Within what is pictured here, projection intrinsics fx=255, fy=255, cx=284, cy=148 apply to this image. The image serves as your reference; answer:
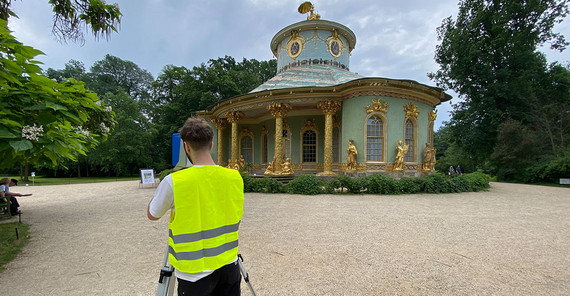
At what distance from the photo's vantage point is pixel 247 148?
19.2 meters

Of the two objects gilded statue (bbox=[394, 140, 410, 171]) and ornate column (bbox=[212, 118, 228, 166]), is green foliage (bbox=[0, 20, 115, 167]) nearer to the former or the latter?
gilded statue (bbox=[394, 140, 410, 171])

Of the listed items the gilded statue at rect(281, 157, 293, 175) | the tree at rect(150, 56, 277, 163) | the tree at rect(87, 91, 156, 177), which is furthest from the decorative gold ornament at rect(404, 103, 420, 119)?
the tree at rect(87, 91, 156, 177)

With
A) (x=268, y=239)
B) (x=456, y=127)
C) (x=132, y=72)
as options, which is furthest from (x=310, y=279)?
(x=132, y=72)

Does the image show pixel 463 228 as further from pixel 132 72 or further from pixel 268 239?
pixel 132 72

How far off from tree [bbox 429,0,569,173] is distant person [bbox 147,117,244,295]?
25.9 m

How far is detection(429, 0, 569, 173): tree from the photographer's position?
65.7 ft

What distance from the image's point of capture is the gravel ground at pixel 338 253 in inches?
122

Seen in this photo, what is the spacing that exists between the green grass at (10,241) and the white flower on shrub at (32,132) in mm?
1864

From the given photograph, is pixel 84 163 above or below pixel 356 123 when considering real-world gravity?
below

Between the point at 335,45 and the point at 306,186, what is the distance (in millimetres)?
12393

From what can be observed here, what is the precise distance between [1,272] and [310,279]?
13.7 feet

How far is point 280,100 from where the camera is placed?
568 inches

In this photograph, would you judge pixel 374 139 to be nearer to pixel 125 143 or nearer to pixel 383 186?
pixel 383 186

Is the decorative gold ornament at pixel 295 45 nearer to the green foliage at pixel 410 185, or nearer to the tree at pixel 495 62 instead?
the green foliage at pixel 410 185
